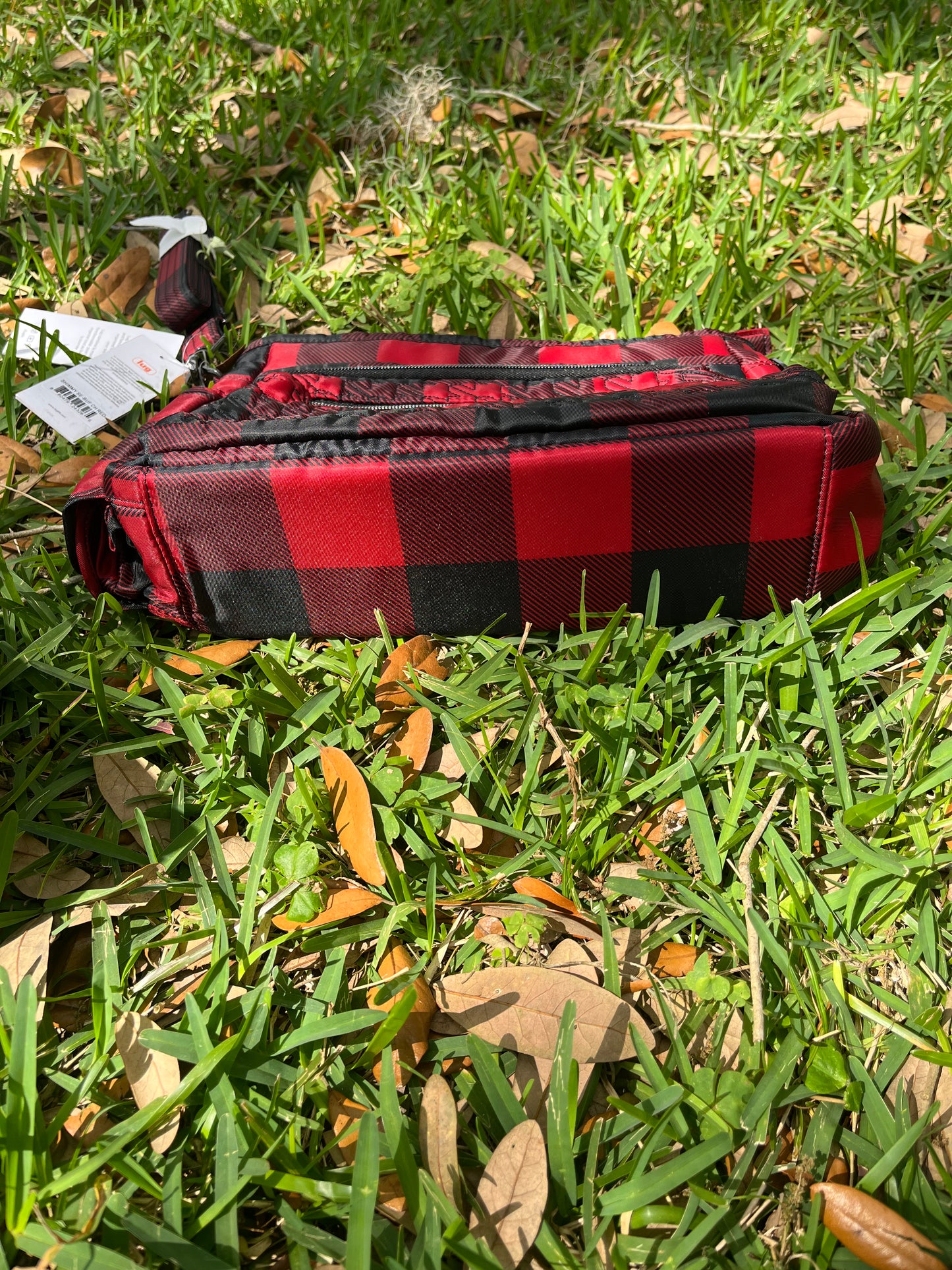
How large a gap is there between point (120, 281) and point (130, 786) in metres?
1.42

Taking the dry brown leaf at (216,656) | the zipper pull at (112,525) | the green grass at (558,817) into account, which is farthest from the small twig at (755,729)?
the zipper pull at (112,525)

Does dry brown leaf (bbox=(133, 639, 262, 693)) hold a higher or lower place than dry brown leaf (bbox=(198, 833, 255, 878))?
higher

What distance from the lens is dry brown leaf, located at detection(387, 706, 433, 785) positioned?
131 cm

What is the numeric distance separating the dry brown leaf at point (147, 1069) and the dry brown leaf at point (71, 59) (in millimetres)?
2870

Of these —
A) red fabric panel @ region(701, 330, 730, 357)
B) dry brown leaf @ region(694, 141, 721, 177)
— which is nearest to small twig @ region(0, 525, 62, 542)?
red fabric panel @ region(701, 330, 730, 357)

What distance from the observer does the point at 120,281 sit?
85.0 inches

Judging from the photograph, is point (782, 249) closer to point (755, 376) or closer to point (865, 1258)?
point (755, 376)

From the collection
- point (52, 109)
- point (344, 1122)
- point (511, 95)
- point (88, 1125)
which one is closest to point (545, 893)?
point (344, 1122)

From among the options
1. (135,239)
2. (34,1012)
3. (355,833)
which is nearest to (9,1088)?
(34,1012)

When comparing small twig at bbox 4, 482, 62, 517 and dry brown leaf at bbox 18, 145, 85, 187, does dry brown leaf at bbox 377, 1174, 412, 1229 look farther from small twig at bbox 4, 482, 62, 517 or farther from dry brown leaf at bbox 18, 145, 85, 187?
dry brown leaf at bbox 18, 145, 85, 187

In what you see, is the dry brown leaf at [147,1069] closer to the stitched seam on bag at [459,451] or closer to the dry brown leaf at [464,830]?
the dry brown leaf at [464,830]

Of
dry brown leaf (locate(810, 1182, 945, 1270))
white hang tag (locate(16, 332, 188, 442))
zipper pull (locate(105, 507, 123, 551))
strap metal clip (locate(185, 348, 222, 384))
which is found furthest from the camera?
white hang tag (locate(16, 332, 188, 442))

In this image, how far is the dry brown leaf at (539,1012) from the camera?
1036 millimetres

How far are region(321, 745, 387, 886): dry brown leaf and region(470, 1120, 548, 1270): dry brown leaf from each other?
1.18 ft
